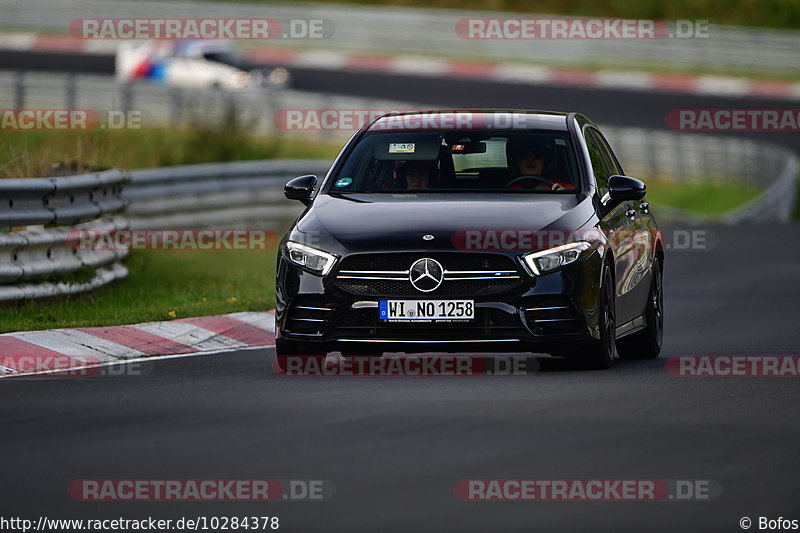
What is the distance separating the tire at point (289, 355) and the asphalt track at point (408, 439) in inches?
4.8

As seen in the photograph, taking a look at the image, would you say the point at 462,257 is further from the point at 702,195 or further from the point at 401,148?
the point at 702,195

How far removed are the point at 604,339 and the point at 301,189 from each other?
226 cm

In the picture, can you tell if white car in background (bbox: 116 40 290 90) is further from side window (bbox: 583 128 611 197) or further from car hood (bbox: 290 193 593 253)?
car hood (bbox: 290 193 593 253)

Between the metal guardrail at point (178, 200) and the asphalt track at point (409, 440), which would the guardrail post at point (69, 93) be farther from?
the asphalt track at point (409, 440)

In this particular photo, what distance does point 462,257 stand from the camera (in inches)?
420

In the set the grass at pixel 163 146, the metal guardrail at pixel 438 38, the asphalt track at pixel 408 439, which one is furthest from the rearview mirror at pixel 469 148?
the metal guardrail at pixel 438 38

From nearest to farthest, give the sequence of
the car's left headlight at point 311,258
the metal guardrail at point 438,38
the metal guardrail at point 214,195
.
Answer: the car's left headlight at point 311,258 → the metal guardrail at point 214,195 → the metal guardrail at point 438,38

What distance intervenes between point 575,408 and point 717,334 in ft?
16.7

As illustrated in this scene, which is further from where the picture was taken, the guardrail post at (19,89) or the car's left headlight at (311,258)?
the guardrail post at (19,89)

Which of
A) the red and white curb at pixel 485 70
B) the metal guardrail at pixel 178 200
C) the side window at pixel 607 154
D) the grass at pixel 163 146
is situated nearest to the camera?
the side window at pixel 607 154

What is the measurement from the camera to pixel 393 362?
39.0ft

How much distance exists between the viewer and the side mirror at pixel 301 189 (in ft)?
39.1

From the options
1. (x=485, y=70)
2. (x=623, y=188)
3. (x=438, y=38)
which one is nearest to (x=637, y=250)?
(x=623, y=188)

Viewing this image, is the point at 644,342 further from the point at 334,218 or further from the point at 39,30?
the point at 39,30
